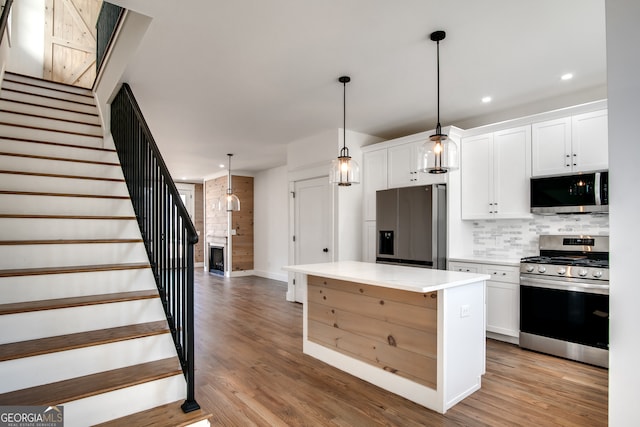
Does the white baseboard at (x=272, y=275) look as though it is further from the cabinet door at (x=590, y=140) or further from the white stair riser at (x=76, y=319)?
the cabinet door at (x=590, y=140)

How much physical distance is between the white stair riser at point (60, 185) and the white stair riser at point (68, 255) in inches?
31.0

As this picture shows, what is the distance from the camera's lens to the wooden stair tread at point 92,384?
1635mm

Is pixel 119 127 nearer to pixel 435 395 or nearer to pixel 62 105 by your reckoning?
pixel 62 105

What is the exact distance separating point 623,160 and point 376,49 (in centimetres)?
218

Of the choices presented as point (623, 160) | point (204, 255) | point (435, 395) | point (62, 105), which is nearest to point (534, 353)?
point (435, 395)

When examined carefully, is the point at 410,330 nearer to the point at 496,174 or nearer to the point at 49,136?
the point at 496,174

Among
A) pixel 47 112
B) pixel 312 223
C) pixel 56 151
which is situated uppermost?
pixel 47 112

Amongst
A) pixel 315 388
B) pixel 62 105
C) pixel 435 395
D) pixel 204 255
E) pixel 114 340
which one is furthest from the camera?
pixel 204 255

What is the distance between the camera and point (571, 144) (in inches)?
139

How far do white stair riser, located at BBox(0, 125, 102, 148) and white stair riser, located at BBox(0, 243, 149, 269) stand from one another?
1.71 m

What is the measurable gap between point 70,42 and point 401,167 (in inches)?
251

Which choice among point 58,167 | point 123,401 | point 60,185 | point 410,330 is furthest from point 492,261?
point 58,167

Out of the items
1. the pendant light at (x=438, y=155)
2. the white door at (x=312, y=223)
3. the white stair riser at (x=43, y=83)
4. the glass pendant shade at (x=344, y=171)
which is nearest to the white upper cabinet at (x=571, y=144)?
the pendant light at (x=438, y=155)

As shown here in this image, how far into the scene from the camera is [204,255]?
33.4 feet
